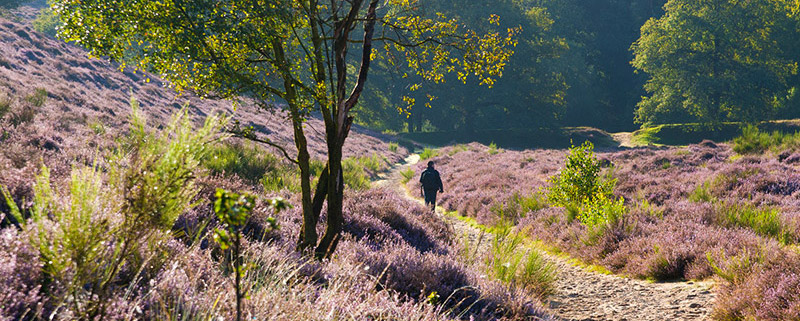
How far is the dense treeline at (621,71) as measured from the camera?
129 ft

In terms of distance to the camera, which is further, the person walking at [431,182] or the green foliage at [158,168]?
the person walking at [431,182]

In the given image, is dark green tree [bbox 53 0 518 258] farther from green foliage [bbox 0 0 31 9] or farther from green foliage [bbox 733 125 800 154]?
green foliage [bbox 0 0 31 9]

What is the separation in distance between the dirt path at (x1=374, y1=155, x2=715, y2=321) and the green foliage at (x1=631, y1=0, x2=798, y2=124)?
39.6 metres

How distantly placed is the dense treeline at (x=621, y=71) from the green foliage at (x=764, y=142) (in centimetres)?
1426

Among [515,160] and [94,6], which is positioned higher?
[94,6]

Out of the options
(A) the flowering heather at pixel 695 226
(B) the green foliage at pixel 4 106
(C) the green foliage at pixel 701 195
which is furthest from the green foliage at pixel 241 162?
(C) the green foliage at pixel 701 195

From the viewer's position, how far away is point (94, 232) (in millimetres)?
2094

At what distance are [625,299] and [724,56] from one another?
4400cm

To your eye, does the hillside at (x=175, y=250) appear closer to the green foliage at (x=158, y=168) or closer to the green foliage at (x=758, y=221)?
the green foliage at (x=158, y=168)

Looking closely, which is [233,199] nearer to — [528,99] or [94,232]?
[94,232]

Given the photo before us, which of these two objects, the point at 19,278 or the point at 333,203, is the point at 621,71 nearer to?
the point at 333,203

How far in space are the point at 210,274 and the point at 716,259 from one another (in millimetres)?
6291

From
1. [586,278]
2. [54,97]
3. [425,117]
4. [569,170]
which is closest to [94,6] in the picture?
[586,278]

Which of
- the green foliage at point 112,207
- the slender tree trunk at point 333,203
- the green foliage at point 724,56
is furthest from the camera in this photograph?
the green foliage at point 724,56
